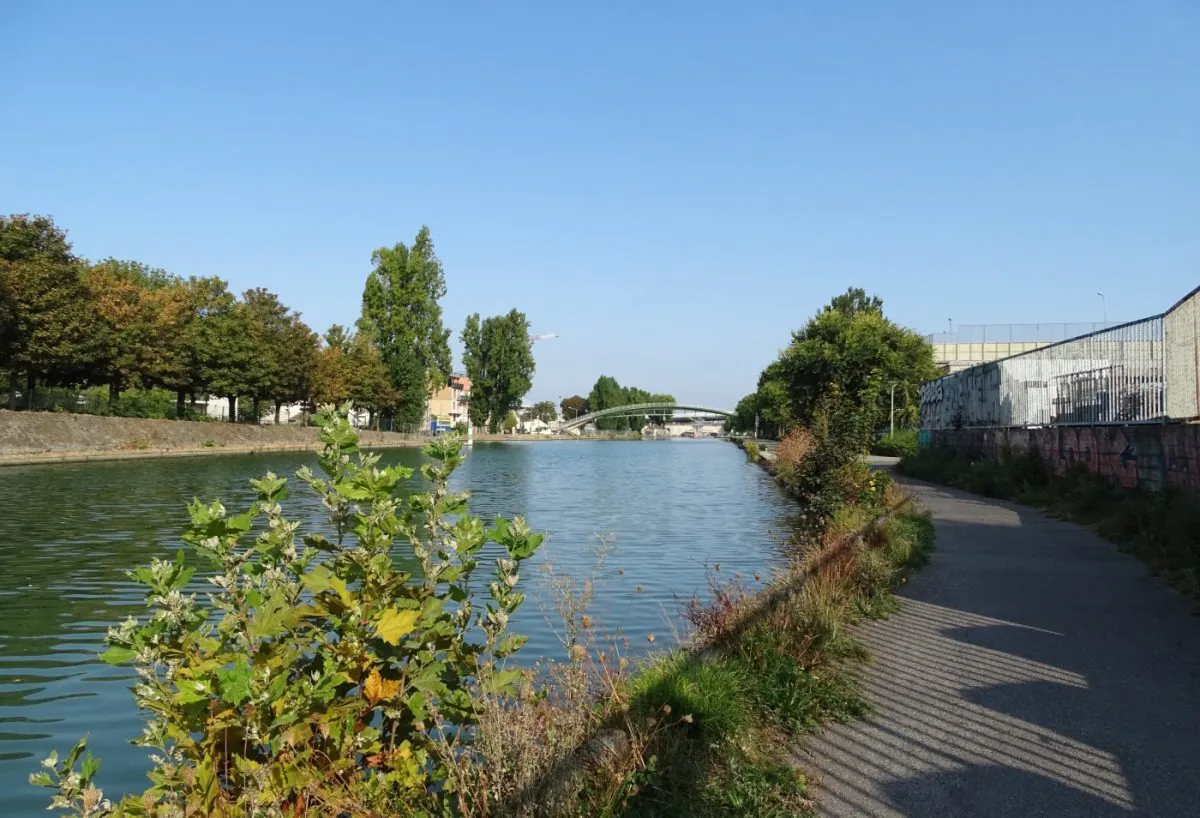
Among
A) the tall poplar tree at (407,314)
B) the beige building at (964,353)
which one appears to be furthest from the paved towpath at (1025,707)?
the tall poplar tree at (407,314)

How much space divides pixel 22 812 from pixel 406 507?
9.64ft

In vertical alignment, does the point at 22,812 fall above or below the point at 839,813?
below

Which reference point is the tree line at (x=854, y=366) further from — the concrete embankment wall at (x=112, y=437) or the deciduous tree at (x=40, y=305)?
the deciduous tree at (x=40, y=305)

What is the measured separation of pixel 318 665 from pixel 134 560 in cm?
1097

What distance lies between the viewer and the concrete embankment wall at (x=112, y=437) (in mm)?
37125

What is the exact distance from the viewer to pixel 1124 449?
17172mm

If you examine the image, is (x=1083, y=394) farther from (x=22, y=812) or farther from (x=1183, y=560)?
(x=22, y=812)

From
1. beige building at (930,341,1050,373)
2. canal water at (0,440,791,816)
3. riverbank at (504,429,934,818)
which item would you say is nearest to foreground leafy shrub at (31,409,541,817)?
riverbank at (504,429,934,818)

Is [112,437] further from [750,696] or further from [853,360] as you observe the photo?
[750,696]

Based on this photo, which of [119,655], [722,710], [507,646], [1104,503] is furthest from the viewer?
[1104,503]

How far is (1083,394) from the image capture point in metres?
20.7

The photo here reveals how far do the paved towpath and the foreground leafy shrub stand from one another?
1949mm

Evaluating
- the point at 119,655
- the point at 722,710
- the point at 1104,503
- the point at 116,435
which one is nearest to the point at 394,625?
the point at 119,655

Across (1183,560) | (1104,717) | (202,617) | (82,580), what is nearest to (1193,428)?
(1183,560)
